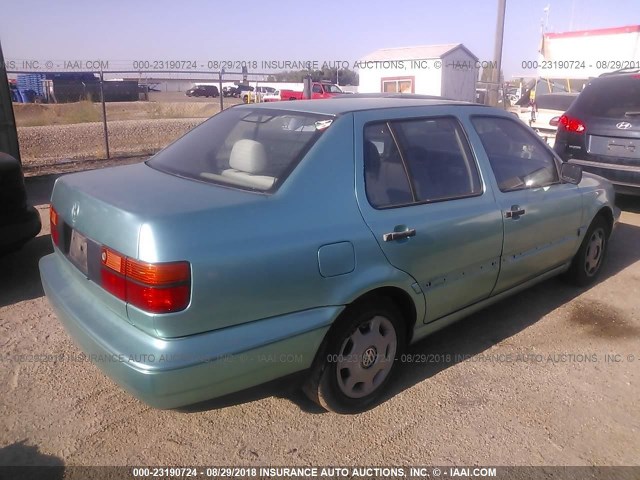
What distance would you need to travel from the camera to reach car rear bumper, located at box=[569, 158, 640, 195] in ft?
20.9

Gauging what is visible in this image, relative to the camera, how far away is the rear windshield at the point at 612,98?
Result: 255 inches

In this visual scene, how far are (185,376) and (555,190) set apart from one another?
2.98 meters

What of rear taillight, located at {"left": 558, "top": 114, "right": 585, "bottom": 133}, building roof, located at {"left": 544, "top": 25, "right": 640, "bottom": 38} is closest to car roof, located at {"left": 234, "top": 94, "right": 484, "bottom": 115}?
rear taillight, located at {"left": 558, "top": 114, "right": 585, "bottom": 133}

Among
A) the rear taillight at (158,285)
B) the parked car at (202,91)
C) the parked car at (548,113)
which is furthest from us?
the parked car at (202,91)

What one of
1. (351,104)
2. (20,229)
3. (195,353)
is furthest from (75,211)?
(20,229)

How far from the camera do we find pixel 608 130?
6.54 metres

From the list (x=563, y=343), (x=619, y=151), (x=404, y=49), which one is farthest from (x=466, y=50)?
(x=563, y=343)

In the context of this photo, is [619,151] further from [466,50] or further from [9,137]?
[466,50]

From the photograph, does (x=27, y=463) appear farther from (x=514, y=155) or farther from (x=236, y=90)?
(x=236, y=90)

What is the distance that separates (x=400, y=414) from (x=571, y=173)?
2.29 metres

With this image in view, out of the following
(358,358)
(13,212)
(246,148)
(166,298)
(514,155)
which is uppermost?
(246,148)

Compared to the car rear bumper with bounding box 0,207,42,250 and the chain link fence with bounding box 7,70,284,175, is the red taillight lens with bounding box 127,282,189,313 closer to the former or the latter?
the car rear bumper with bounding box 0,207,42,250

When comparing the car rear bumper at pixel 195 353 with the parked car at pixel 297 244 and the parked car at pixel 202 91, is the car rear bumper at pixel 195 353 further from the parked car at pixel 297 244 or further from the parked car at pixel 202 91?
the parked car at pixel 202 91

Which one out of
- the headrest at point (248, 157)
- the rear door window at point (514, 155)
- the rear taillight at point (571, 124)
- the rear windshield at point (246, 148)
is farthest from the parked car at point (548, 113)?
the headrest at point (248, 157)
